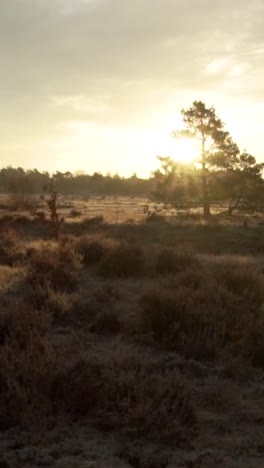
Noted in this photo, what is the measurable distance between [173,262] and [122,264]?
1.41 m

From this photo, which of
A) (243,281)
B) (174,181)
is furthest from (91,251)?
(174,181)

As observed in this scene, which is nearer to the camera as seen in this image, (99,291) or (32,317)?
(32,317)

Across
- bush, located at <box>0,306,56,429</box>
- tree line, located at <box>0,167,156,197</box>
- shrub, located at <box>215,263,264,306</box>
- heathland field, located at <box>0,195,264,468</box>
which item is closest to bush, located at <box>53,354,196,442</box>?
heathland field, located at <box>0,195,264,468</box>

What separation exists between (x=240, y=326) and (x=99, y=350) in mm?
2128

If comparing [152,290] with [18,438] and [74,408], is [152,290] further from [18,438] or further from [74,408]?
[18,438]

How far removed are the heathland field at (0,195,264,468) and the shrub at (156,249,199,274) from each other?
1564 millimetres

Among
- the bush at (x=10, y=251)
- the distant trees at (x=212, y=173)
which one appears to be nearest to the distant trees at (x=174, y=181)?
the distant trees at (x=212, y=173)

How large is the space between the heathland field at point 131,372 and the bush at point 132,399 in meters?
0.01

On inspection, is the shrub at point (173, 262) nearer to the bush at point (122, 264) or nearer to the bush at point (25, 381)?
the bush at point (122, 264)

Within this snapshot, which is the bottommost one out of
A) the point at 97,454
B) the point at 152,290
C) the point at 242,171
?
the point at 97,454

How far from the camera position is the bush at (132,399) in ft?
15.5

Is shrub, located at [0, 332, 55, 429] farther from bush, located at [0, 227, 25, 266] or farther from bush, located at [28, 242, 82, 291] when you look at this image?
bush, located at [0, 227, 25, 266]

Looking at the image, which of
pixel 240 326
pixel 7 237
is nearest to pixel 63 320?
pixel 240 326

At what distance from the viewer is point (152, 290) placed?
8.80 m
